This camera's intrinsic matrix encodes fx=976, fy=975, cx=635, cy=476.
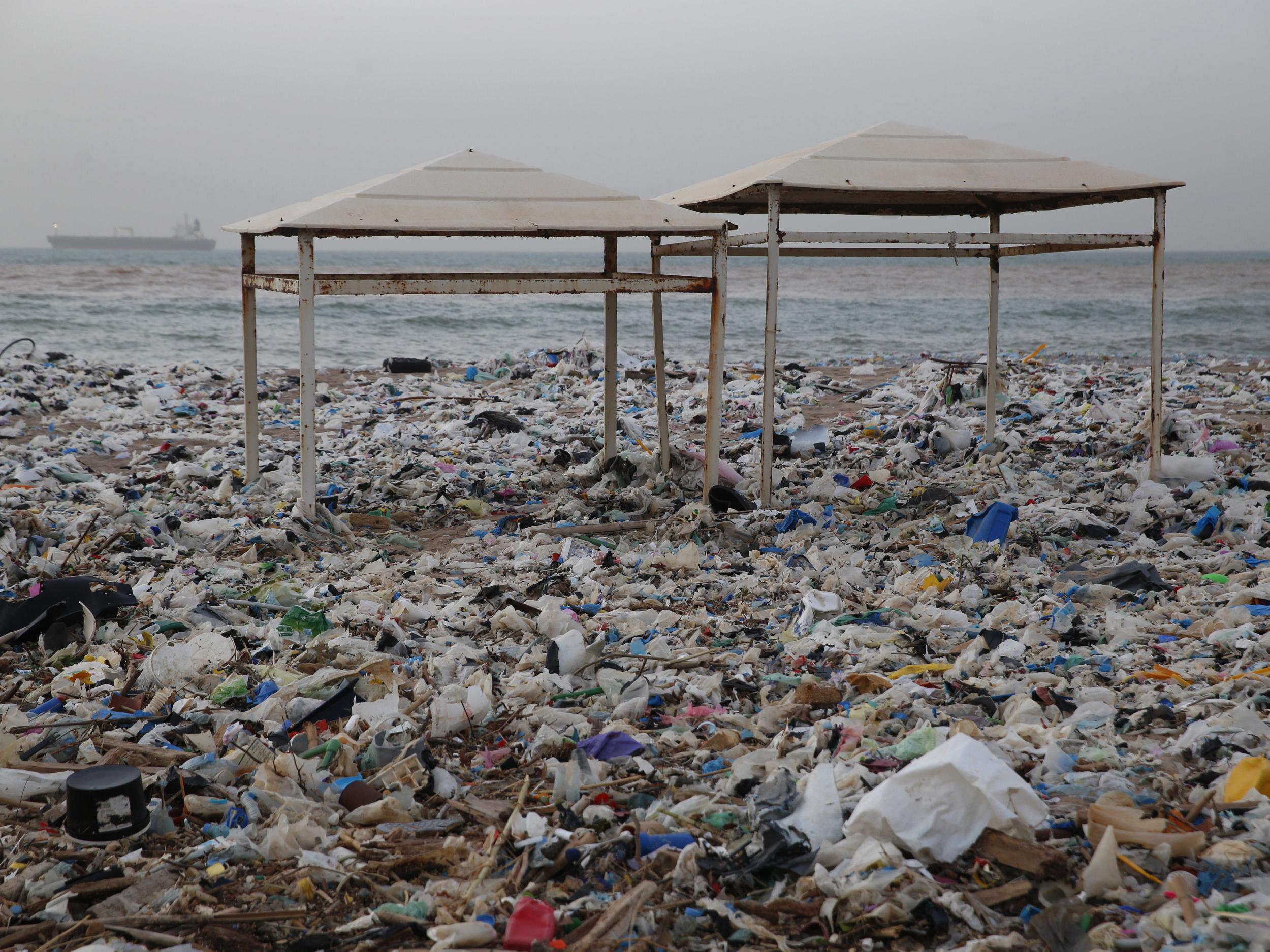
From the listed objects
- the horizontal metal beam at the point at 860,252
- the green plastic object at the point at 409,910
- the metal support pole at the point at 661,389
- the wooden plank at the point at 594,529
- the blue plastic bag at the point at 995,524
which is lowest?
the green plastic object at the point at 409,910

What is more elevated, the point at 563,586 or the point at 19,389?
the point at 19,389

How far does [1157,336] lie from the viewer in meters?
5.79

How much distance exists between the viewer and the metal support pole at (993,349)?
22.2 ft

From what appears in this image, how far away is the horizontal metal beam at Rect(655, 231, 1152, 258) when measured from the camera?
5.38 metres

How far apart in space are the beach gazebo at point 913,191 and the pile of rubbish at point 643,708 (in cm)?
110

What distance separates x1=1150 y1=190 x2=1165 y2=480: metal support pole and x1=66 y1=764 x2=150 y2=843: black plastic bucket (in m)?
5.45

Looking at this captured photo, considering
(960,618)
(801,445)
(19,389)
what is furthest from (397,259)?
(960,618)

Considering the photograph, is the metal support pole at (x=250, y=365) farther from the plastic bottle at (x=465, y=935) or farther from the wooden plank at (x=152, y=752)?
the plastic bottle at (x=465, y=935)

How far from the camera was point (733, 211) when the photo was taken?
6.70 metres

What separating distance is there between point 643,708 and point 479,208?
9.49ft

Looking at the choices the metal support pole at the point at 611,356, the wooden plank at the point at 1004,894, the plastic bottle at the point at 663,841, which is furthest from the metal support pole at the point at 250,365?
the wooden plank at the point at 1004,894

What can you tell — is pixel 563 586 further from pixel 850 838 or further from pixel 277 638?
pixel 850 838

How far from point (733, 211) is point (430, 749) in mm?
4776

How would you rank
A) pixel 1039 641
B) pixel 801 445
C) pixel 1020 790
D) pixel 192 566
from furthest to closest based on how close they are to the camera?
pixel 801 445 < pixel 192 566 < pixel 1039 641 < pixel 1020 790
